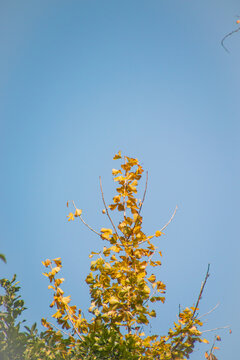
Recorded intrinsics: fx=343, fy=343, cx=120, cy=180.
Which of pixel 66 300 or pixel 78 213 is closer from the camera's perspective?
pixel 66 300

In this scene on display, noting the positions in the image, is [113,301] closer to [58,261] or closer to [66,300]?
[66,300]

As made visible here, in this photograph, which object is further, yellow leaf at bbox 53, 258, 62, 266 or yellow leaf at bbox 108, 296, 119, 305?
yellow leaf at bbox 53, 258, 62, 266

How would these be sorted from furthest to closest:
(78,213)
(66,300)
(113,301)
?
(78,213) < (66,300) < (113,301)

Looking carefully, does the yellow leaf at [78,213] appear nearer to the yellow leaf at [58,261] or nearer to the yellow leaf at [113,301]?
the yellow leaf at [58,261]

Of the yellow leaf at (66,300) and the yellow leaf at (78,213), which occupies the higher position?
the yellow leaf at (78,213)

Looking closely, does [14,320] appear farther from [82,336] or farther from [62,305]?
[82,336]

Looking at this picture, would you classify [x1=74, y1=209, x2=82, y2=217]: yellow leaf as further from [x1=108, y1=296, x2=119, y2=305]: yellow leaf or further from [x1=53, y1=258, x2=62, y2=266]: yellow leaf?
[x1=108, y1=296, x2=119, y2=305]: yellow leaf

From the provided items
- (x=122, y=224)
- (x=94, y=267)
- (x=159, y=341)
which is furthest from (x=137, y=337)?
(x=122, y=224)

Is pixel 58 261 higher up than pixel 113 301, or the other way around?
pixel 58 261

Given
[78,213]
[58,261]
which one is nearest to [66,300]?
[58,261]

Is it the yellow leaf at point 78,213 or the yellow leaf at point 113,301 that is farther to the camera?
the yellow leaf at point 78,213

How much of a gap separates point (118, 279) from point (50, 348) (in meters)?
0.90

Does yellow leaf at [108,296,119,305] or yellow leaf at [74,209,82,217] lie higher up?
yellow leaf at [74,209,82,217]

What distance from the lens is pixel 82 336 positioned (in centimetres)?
329
